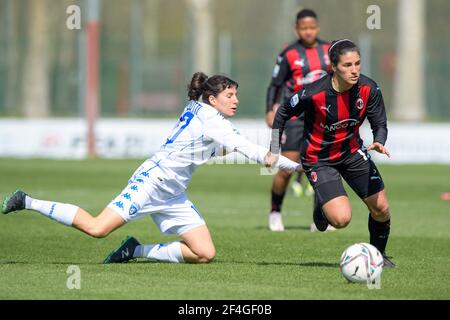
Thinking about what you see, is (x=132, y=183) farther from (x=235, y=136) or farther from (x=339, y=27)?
(x=339, y=27)

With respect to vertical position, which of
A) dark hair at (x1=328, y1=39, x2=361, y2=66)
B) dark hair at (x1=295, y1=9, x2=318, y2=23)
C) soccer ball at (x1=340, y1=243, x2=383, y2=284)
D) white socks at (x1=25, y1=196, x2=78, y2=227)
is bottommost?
soccer ball at (x1=340, y1=243, x2=383, y2=284)

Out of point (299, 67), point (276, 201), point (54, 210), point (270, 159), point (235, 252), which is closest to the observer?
point (270, 159)

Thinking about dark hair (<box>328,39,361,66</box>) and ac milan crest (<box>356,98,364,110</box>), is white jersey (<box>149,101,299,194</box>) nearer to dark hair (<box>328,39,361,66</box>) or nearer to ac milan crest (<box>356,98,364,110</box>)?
ac milan crest (<box>356,98,364,110</box>)

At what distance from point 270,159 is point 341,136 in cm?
92

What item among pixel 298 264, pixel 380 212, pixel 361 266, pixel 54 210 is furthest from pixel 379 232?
pixel 54 210

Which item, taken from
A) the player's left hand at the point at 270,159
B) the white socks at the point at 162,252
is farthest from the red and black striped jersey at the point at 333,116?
the white socks at the point at 162,252

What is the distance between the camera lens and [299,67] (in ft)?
43.0

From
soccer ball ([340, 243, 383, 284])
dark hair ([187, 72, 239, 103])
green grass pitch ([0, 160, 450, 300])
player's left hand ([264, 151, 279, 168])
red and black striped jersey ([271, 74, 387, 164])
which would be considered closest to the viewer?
green grass pitch ([0, 160, 450, 300])

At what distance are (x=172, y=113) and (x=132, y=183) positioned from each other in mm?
26293

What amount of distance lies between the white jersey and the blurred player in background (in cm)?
370

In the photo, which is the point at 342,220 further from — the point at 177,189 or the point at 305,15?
the point at 305,15

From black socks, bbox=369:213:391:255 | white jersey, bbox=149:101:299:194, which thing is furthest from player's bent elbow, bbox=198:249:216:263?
black socks, bbox=369:213:391:255

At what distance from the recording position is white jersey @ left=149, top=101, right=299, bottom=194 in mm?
9109
